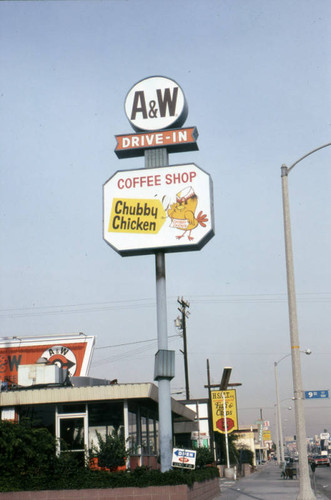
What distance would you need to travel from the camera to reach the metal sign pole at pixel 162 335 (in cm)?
2117

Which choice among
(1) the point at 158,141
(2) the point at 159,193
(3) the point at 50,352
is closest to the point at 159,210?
(2) the point at 159,193

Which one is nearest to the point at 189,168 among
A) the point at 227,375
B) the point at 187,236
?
the point at 187,236

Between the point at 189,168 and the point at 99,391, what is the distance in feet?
29.8

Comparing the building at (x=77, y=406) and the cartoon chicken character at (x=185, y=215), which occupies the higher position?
the cartoon chicken character at (x=185, y=215)

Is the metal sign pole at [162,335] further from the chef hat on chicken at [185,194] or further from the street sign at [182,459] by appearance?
the chef hat on chicken at [185,194]

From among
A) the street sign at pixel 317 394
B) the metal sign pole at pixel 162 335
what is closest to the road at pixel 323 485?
the street sign at pixel 317 394

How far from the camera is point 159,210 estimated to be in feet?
76.4

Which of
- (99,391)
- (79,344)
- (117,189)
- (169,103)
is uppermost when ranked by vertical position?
(169,103)

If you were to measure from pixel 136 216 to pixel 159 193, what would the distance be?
1251 mm

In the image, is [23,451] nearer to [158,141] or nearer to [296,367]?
[296,367]

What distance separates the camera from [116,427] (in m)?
23.4

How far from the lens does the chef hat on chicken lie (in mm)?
23297

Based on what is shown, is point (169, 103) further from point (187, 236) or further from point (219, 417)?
point (219, 417)

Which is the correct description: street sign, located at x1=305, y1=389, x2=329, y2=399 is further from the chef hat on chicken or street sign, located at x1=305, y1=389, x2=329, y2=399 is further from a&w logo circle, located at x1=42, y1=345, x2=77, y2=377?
a&w logo circle, located at x1=42, y1=345, x2=77, y2=377
